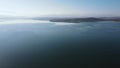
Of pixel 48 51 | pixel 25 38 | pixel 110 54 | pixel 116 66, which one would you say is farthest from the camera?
pixel 25 38

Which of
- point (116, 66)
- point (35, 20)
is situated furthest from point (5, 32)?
point (116, 66)

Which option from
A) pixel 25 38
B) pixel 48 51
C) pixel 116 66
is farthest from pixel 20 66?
pixel 116 66

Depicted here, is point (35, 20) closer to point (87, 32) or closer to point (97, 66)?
point (87, 32)

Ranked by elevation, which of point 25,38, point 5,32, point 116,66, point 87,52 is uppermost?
point 5,32

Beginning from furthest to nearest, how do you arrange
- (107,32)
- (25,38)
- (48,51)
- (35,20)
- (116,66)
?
(35,20) → (25,38) → (107,32) → (48,51) → (116,66)

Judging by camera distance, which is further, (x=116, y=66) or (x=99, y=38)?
(x=99, y=38)

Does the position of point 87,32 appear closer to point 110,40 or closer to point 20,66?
point 110,40

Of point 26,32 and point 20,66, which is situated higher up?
point 26,32
